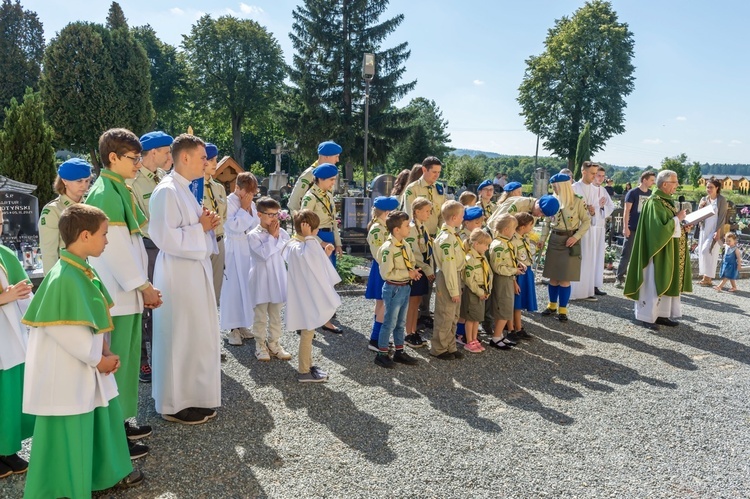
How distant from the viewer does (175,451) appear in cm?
377

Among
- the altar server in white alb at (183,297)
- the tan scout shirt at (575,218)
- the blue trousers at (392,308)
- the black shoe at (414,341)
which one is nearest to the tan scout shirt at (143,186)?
the altar server in white alb at (183,297)

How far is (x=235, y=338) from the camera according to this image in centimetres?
633

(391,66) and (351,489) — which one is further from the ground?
(391,66)

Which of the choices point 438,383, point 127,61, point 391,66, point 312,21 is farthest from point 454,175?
point 438,383

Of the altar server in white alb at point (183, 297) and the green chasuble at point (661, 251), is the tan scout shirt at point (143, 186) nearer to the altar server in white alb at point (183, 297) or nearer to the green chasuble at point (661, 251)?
the altar server in white alb at point (183, 297)

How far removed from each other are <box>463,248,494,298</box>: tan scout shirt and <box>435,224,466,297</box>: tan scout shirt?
10.6 inches

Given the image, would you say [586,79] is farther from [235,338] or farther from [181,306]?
[181,306]

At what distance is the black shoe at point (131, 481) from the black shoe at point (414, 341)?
3623 mm

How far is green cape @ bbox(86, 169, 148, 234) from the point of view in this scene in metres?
3.62

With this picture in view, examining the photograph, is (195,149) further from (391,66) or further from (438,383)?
(391,66)

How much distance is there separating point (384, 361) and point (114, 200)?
10.2 feet

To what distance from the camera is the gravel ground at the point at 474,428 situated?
3.49m

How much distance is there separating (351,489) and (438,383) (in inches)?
81.8

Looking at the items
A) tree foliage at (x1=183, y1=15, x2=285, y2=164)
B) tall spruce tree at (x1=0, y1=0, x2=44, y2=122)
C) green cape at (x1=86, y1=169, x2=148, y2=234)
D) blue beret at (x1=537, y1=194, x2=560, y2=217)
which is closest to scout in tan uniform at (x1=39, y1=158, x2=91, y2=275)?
green cape at (x1=86, y1=169, x2=148, y2=234)
